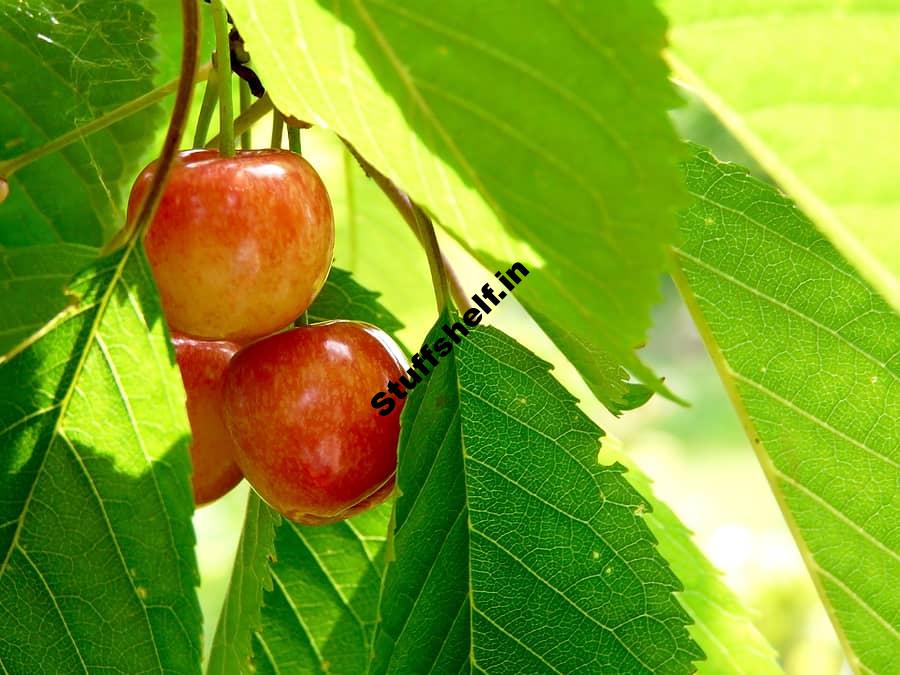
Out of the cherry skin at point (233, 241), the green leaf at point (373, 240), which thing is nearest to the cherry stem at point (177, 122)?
the cherry skin at point (233, 241)

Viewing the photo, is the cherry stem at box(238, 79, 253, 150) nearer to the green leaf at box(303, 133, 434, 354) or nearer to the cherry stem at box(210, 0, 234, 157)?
the cherry stem at box(210, 0, 234, 157)

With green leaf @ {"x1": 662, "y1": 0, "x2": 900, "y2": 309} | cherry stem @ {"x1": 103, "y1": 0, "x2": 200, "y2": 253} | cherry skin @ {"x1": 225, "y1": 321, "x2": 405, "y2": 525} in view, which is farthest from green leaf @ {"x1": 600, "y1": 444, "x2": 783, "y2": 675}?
green leaf @ {"x1": 662, "y1": 0, "x2": 900, "y2": 309}

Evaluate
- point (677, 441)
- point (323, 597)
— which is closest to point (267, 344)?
point (323, 597)

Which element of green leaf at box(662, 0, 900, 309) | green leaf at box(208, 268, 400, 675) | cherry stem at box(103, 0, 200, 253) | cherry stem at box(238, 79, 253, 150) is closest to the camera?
green leaf at box(662, 0, 900, 309)

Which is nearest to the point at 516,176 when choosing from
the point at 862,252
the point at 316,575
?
the point at 862,252

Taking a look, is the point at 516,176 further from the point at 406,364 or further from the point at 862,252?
the point at 406,364

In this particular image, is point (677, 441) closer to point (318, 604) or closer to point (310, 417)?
point (318, 604)

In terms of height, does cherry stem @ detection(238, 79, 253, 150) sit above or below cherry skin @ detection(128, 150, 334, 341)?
above
